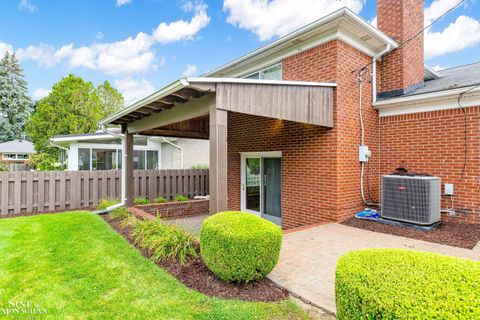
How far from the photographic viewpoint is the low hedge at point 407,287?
1.60 m

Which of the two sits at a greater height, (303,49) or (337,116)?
(303,49)

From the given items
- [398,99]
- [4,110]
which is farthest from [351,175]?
[4,110]

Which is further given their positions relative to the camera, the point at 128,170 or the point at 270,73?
the point at 128,170

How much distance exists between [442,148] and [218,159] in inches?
220

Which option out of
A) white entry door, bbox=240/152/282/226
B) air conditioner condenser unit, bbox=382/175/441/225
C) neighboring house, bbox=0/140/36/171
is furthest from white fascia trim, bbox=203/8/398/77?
neighboring house, bbox=0/140/36/171

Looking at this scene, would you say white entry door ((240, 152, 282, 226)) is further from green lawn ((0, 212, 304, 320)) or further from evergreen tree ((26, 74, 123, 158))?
evergreen tree ((26, 74, 123, 158))

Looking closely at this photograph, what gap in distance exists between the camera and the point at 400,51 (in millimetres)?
7488

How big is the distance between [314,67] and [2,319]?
24.1ft

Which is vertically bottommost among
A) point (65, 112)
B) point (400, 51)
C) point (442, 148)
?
point (442, 148)

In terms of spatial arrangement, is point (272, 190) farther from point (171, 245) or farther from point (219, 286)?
point (219, 286)

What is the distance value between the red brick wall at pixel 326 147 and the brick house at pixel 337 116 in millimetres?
27

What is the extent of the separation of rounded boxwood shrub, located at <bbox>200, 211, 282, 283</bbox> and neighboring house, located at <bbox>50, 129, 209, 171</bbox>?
11.6 m

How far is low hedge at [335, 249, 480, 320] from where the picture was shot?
63.1 inches

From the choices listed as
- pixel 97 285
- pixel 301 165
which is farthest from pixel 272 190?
pixel 97 285
